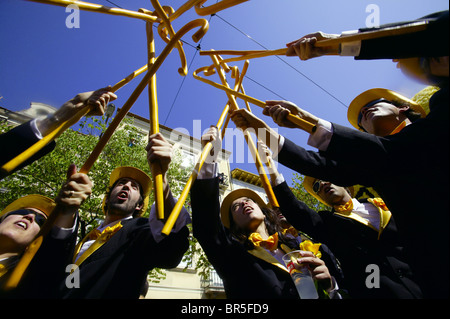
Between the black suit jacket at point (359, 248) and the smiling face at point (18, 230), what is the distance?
85.6 inches

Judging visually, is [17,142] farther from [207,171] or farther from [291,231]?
[291,231]

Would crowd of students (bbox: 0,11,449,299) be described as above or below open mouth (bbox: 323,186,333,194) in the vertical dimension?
below

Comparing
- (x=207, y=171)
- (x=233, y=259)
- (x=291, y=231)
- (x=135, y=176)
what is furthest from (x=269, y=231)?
(x=135, y=176)

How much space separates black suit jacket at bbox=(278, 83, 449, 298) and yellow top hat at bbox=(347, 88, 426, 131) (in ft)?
4.07

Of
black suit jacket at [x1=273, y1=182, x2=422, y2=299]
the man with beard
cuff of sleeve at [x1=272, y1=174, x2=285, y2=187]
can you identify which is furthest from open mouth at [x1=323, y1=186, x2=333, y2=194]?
the man with beard

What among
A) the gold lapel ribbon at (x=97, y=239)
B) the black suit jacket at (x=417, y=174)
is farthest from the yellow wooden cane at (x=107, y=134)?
the black suit jacket at (x=417, y=174)

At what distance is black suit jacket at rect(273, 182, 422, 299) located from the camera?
1980mm

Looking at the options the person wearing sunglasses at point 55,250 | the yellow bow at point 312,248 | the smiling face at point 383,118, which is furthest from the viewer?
the yellow bow at point 312,248

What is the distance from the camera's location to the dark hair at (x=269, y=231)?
2.34 m

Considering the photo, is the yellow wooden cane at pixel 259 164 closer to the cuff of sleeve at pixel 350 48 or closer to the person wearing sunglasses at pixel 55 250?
the cuff of sleeve at pixel 350 48

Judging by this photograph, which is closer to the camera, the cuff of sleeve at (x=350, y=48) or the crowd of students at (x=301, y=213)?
the crowd of students at (x=301, y=213)

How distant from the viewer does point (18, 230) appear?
2074 mm

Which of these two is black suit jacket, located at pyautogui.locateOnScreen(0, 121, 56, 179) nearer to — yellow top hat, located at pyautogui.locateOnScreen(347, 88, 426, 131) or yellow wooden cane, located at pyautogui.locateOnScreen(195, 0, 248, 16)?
yellow wooden cane, located at pyautogui.locateOnScreen(195, 0, 248, 16)
